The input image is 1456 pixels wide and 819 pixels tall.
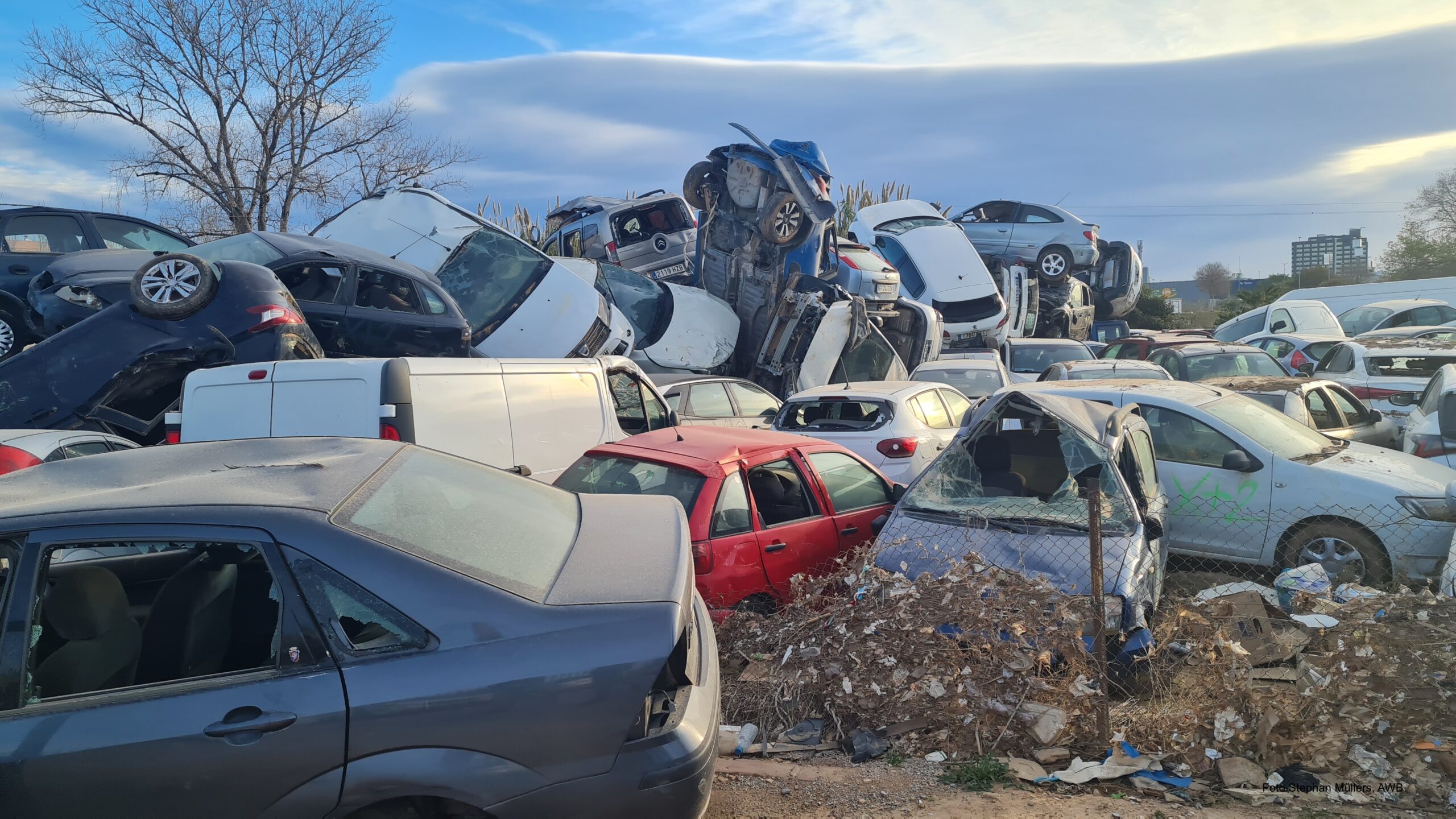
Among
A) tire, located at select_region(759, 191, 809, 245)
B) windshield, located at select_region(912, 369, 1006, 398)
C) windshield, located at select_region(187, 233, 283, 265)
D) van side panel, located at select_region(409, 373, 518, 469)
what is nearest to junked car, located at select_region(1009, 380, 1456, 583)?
van side panel, located at select_region(409, 373, 518, 469)

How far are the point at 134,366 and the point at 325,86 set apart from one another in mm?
17253

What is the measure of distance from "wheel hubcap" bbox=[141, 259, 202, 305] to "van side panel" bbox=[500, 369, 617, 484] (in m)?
3.07

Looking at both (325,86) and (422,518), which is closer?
(422,518)

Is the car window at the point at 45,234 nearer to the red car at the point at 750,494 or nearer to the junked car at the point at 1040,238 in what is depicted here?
the red car at the point at 750,494

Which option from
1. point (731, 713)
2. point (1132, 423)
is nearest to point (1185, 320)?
point (1132, 423)

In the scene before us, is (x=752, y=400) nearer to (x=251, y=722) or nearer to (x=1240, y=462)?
(x=1240, y=462)

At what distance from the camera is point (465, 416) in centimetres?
695

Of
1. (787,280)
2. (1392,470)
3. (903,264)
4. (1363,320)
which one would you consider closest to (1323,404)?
(1392,470)

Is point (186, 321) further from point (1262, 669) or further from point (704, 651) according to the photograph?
point (1262, 669)

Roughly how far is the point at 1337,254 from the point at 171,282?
87106 mm

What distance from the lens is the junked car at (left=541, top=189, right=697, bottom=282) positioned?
19172mm

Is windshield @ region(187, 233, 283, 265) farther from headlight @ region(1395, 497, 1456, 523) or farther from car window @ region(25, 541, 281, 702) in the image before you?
headlight @ region(1395, 497, 1456, 523)

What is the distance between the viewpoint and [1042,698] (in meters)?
4.18

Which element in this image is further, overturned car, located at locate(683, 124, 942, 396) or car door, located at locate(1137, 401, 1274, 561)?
overturned car, located at locate(683, 124, 942, 396)
